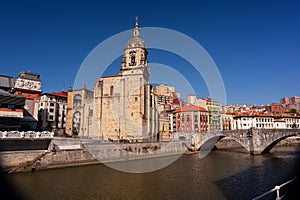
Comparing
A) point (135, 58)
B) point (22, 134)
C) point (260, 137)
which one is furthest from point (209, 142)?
point (22, 134)

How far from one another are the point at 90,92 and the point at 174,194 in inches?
1467

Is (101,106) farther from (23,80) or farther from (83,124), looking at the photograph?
(23,80)

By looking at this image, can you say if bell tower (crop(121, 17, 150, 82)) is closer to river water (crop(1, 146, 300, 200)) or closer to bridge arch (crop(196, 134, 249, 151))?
bridge arch (crop(196, 134, 249, 151))

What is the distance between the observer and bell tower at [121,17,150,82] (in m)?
43.4

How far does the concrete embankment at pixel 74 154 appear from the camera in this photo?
2092 centimetres

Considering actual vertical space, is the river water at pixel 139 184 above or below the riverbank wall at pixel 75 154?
below

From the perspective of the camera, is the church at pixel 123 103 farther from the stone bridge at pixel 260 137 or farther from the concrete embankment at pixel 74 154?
the stone bridge at pixel 260 137

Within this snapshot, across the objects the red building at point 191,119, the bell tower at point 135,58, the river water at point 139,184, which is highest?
the bell tower at point 135,58

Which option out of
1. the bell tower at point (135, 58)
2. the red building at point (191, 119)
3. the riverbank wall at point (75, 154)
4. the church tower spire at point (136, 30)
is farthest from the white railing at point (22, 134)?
the red building at point (191, 119)

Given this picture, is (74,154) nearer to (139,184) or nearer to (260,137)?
(139,184)

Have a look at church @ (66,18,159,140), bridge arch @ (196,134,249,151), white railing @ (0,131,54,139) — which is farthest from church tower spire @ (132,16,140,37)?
white railing @ (0,131,54,139)

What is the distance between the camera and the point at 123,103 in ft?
138

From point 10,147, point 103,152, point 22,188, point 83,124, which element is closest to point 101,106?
point 83,124

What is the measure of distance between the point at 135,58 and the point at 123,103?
9528 mm
